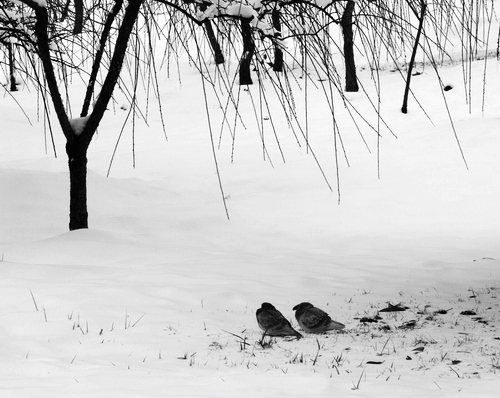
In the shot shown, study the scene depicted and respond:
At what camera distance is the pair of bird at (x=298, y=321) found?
350cm

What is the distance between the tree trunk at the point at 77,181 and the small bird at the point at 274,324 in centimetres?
308

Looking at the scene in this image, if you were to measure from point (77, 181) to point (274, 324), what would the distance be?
3.24 meters

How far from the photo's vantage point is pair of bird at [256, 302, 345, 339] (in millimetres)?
3502

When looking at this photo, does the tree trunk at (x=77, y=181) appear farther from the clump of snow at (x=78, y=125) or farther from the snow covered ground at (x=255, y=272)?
the snow covered ground at (x=255, y=272)

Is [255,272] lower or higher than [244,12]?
lower

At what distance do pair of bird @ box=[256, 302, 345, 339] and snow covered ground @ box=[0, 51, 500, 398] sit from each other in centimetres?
8

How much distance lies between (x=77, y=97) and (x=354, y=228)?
14.9 metres

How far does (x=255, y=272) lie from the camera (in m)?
5.50

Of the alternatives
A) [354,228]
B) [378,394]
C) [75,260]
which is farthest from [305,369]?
[354,228]

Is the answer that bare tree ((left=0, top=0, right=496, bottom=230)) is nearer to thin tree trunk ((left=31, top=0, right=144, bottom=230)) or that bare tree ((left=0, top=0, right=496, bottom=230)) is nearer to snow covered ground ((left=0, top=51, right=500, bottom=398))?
thin tree trunk ((left=31, top=0, right=144, bottom=230))

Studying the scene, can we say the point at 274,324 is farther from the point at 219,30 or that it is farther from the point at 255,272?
the point at 255,272

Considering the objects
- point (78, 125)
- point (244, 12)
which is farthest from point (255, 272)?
point (244, 12)

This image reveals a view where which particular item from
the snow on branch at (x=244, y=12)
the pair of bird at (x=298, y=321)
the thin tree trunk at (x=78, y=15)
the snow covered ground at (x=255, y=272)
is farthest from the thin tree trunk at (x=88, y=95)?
the pair of bird at (x=298, y=321)

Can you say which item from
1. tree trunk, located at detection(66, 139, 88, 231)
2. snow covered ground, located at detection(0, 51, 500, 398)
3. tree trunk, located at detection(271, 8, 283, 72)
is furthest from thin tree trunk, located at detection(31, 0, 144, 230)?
tree trunk, located at detection(271, 8, 283, 72)
